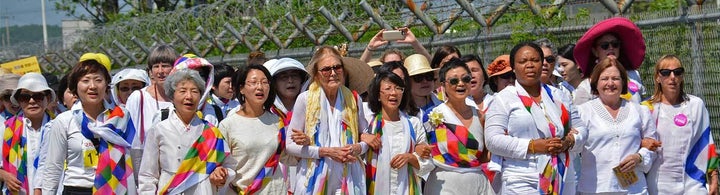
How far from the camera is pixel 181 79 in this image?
25.2ft

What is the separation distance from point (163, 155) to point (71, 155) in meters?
0.78

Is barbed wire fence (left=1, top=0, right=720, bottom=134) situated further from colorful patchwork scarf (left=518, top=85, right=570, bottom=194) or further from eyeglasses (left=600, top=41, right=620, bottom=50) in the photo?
colorful patchwork scarf (left=518, top=85, right=570, bottom=194)

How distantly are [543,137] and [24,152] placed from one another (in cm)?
415

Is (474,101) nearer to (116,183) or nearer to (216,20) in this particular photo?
(116,183)

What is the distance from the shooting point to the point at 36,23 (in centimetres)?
5056

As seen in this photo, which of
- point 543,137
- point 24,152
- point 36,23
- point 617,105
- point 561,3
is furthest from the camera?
point 36,23

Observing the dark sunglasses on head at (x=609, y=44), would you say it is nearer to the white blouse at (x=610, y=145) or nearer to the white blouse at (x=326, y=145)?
the white blouse at (x=610, y=145)

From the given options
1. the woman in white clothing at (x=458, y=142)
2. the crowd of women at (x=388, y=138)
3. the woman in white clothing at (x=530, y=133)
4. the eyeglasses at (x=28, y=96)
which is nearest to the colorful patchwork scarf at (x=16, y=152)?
the eyeglasses at (x=28, y=96)

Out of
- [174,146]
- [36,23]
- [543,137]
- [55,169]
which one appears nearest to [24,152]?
[55,169]

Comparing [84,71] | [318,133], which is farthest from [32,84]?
[318,133]

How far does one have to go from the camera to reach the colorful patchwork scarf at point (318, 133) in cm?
771

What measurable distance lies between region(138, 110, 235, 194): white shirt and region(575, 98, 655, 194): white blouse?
2.34 m

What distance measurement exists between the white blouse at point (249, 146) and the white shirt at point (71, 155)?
2.88 ft

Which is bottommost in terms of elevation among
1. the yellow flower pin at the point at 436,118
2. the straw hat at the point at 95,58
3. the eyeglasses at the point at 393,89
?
the yellow flower pin at the point at 436,118
